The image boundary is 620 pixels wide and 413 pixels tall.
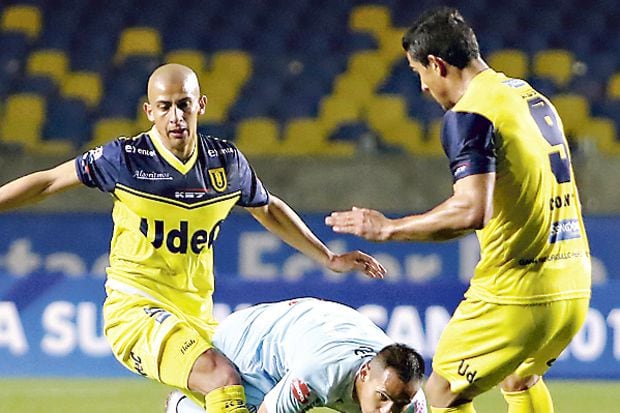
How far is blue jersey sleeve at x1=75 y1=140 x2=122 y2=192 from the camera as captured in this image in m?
5.78

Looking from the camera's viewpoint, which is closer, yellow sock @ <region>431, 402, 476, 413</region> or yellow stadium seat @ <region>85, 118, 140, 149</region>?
yellow sock @ <region>431, 402, 476, 413</region>

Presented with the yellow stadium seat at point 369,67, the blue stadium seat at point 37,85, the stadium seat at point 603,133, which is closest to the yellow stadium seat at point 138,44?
the blue stadium seat at point 37,85

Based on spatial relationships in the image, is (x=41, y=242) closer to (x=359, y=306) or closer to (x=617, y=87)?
(x=359, y=306)

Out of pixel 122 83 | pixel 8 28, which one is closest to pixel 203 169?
pixel 122 83

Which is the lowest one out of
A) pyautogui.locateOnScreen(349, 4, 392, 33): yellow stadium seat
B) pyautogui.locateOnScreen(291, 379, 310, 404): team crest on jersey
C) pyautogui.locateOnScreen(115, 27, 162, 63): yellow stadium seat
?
pyautogui.locateOnScreen(291, 379, 310, 404): team crest on jersey

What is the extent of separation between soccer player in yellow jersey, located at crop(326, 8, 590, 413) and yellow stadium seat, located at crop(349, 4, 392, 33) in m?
9.89

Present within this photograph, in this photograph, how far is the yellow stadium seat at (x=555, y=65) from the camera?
1425 centimetres

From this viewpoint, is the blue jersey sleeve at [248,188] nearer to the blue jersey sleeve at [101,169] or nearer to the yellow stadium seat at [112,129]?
the blue jersey sleeve at [101,169]

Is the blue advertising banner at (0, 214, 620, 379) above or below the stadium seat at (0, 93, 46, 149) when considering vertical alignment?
below

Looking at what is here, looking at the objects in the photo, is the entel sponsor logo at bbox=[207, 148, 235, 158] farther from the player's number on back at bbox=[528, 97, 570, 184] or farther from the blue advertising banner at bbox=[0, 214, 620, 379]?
the blue advertising banner at bbox=[0, 214, 620, 379]

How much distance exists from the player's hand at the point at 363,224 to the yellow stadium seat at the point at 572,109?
913 centimetres

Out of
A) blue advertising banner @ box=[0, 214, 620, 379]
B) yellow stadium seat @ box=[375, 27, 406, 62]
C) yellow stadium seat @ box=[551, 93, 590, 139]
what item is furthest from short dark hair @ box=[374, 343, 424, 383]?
yellow stadium seat @ box=[375, 27, 406, 62]

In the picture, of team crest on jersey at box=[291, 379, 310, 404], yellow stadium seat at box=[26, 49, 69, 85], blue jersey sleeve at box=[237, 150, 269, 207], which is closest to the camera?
team crest on jersey at box=[291, 379, 310, 404]

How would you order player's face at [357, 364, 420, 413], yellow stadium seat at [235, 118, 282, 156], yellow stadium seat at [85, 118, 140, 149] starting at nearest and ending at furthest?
player's face at [357, 364, 420, 413]
yellow stadium seat at [85, 118, 140, 149]
yellow stadium seat at [235, 118, 282, 156]
